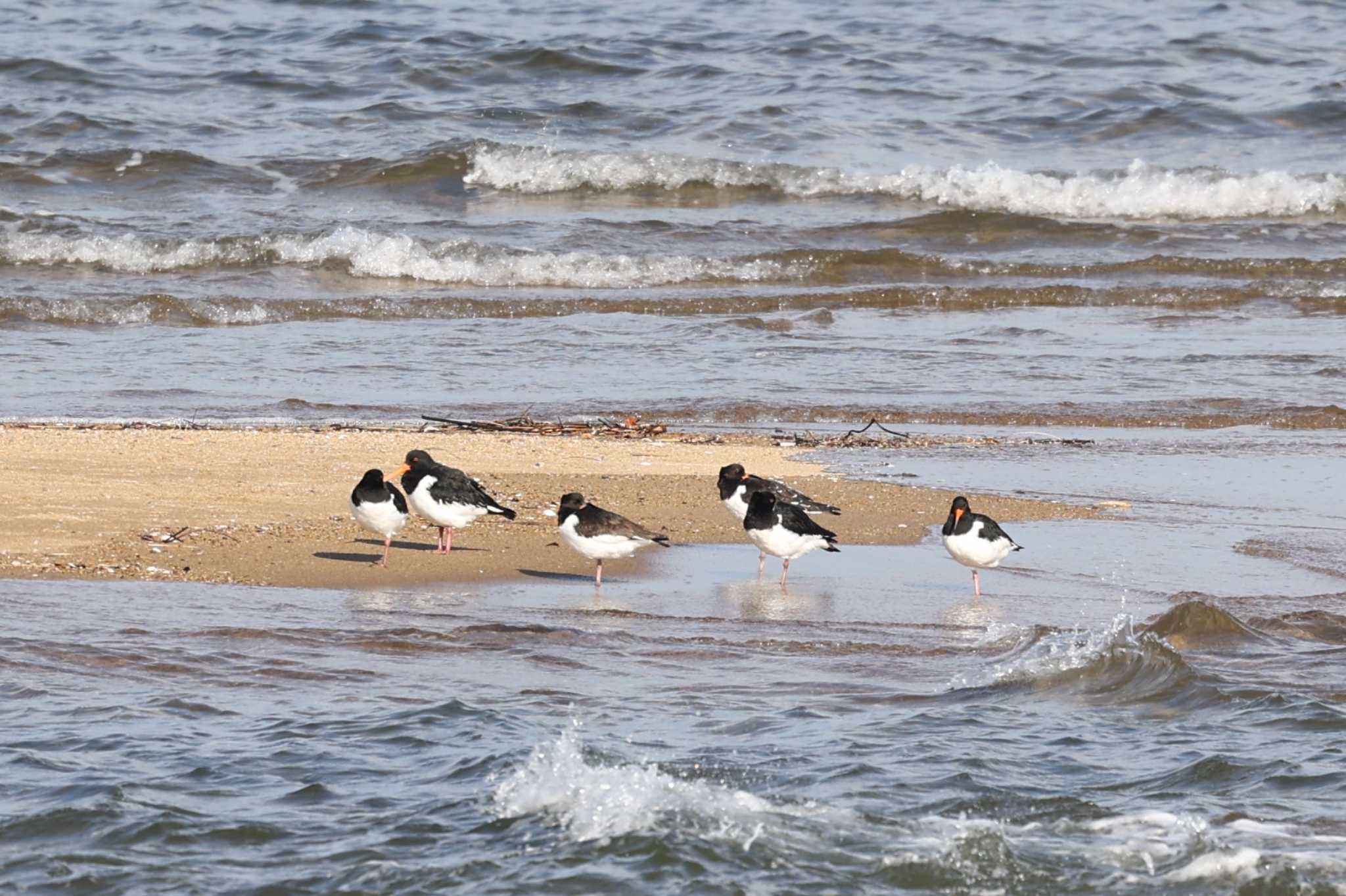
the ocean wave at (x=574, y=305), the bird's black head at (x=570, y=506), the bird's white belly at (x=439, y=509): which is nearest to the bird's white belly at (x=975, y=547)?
the bird's black head at (x=570, y=506)

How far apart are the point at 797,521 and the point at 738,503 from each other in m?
0.86

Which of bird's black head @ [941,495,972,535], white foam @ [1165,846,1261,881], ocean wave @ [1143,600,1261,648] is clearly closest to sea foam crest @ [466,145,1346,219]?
bird's black head @ [941,495,972,535]

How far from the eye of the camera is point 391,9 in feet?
96.2

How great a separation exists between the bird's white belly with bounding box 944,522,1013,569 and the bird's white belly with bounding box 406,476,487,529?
2.29 meters

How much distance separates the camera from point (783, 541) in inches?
320

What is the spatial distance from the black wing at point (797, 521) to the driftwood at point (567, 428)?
354cm

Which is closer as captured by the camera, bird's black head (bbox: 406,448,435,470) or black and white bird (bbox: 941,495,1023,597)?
black and white bird (bbox: 941,495,1023,597)

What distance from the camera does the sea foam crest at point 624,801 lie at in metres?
4.97

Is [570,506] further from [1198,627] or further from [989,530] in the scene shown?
[1198,627]

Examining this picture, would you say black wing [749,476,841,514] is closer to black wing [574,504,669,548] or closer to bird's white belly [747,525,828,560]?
bird's white belly [747,525,828,560]

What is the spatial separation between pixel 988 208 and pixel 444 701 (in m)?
17.1

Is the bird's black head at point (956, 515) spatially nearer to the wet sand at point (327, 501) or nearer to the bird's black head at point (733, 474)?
the wet sand at point (327, 501)

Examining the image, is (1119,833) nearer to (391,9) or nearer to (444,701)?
(444,701)

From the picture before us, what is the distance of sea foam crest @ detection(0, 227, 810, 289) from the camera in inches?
755
